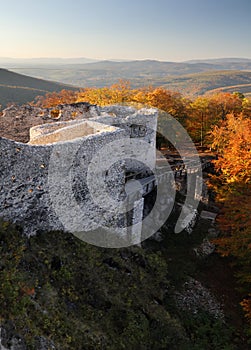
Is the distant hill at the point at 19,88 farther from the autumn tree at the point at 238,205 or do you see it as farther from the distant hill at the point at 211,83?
the autumn tree at the point at 238,205

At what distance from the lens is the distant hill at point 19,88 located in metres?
78.0

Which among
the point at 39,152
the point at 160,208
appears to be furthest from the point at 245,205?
the point at 39,152

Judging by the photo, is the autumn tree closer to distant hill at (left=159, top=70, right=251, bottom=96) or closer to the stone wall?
the stone wall

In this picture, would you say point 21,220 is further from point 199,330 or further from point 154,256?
point 199,330

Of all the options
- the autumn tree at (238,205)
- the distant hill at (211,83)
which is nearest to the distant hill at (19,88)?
the distant hill at (211,83)

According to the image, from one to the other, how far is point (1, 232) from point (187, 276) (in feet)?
37.2

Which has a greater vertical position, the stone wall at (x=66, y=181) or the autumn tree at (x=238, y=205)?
the stone wall at (x=66, y=181)

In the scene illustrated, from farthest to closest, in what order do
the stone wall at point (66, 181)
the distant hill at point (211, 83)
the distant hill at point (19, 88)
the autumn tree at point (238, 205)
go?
the distant hill at point (211, 83), the distant hill at point (19, 88), the autumn tree at point (238, 205), the stone wall at point (66, 181)

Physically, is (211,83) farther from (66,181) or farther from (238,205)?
(66,181)

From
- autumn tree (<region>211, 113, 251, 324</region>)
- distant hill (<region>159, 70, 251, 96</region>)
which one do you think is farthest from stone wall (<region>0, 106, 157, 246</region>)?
distant hill (<region>159, 70, 251, 96</region>)

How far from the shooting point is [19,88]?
90875 millimetres

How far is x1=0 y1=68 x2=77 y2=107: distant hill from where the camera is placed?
7802 centimetres

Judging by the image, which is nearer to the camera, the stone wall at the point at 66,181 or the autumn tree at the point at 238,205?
the stone wall at the point at 66,181

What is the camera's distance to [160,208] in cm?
2230
